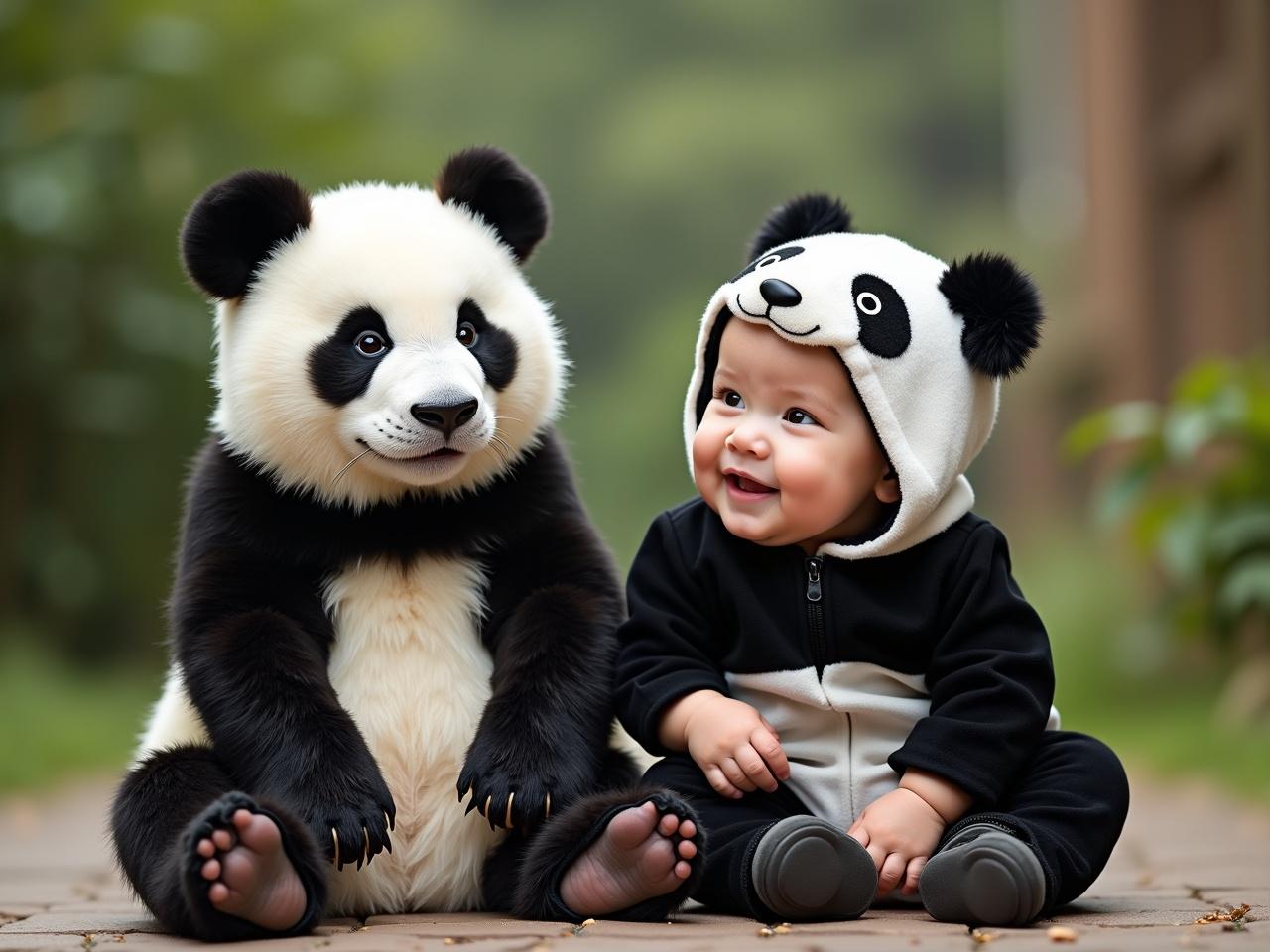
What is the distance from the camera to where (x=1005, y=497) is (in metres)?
15.1

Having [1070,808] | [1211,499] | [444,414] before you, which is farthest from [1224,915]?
[1211,499]

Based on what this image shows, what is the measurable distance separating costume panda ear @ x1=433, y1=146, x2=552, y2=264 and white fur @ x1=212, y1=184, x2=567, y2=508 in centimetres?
13

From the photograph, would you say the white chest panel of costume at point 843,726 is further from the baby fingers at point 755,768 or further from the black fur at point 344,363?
the black fur at point 344,363

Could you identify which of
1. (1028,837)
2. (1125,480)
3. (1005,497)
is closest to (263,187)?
(1028,837)

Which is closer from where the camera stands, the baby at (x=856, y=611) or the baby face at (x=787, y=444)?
the baby at (x=856, y=611)

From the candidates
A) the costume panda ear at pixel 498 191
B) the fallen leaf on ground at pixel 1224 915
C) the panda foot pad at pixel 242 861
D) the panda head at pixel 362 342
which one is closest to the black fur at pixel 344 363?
the panda head at pixel 362 342

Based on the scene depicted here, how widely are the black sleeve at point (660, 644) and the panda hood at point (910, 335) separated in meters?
0.27

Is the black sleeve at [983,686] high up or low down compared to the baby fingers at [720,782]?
up

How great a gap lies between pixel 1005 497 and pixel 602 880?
13109 mm

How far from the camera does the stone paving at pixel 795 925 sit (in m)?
2.25

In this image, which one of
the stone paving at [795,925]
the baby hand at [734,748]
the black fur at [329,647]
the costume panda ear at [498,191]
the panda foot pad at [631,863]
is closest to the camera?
the stone paving at [795,925]

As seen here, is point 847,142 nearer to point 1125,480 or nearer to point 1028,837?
point 1125,480

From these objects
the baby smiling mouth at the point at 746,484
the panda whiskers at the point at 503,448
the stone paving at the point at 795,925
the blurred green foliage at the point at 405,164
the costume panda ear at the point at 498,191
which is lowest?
the stone paving at the point at 795,925

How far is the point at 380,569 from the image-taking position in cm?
280
